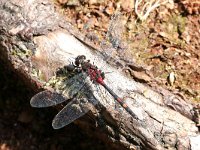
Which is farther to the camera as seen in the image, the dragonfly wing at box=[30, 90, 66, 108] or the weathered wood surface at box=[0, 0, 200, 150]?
the dragonfly wing at box=[30, 90, 66, 108]

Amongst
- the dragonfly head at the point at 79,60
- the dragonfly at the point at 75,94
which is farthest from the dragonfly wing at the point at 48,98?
the dragonfly head at the point at 79,60

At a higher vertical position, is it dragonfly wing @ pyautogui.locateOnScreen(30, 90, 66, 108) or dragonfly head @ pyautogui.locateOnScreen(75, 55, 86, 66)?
dragonfly head @ pyautogui.locateOnScreen(75, 55, 86, 66)

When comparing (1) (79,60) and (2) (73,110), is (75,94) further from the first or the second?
(1) (79,60)

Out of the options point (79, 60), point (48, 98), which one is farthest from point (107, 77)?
point (48, 98)

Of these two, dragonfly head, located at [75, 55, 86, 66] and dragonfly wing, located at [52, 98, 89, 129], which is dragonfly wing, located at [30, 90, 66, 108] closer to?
dragonfly wing, located at [52, 98, 89, 129]

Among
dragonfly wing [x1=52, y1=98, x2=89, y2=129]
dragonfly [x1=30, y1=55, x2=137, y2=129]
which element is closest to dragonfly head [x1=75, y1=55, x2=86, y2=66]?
dragonfly [x1=30, y1=55, x2=137, y2=129]
